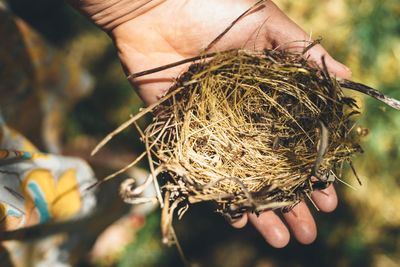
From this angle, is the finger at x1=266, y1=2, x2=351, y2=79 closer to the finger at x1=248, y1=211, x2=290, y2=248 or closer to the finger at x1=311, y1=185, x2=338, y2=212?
the finger at x1=311, y1=185, x2=338, y2=212

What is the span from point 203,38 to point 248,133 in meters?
0.35

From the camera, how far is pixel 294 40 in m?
1.29

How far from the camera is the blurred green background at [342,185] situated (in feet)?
6.46

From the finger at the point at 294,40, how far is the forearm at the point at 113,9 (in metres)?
A: 0.40

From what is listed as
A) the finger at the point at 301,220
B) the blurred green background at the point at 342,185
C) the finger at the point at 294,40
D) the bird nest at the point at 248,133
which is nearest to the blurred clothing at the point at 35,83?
the blurred green background at the point at 342,185

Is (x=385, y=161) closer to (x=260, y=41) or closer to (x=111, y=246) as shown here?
(x=260, y=41)

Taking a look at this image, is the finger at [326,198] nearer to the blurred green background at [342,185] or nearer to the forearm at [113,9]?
the blurred green background at [342,185]

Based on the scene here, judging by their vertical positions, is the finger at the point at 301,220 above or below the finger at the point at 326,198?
below

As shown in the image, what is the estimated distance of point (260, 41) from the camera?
1360 millimetres

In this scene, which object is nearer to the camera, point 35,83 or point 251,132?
point 251,132

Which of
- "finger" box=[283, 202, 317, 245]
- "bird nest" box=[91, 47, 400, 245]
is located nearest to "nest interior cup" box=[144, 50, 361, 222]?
"bird nest" box=[91, 47, 400, 245]

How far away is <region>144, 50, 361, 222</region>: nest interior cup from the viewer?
3.94ft

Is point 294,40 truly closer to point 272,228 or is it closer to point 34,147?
point 272,228

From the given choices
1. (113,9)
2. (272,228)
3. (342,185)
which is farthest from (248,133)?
(342,185)
